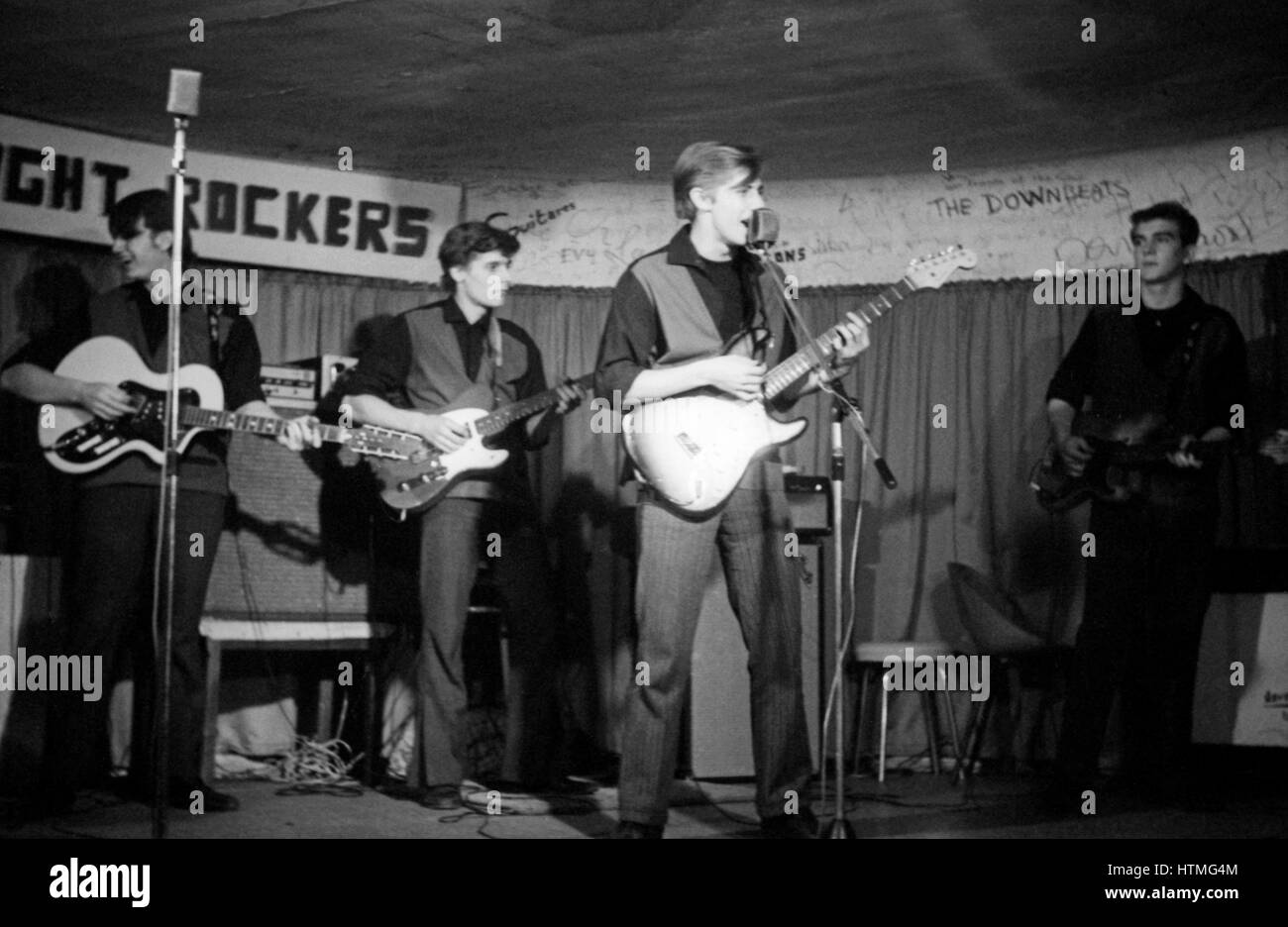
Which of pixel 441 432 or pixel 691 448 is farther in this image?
pixel 441 432

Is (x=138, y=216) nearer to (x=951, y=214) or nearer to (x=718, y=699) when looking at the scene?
(x=718, y=699)

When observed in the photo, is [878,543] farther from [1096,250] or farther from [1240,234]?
[1240,234]

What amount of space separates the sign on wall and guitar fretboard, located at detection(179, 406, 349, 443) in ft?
5.39

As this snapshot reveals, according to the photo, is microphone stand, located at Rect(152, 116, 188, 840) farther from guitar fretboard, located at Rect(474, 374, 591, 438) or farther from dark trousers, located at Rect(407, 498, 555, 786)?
guitar fretboard, located at Rect(474, 374, 591, 438)

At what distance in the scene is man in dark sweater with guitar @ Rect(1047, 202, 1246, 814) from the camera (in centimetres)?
532

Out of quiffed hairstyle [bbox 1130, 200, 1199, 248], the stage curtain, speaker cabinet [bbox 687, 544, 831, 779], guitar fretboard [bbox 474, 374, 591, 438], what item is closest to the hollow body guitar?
guitar fretboard [bbox 474, 374, 591, 438]

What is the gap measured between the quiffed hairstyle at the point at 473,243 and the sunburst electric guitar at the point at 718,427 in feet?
5.38

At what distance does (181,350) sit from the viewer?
5410 millimetres

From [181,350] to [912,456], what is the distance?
362 centimetres

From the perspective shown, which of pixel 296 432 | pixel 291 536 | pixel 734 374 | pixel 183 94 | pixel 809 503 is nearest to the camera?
pixel 183 94

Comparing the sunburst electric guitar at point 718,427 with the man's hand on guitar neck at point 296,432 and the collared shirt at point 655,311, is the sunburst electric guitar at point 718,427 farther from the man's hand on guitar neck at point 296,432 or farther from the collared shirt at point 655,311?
the man's hand on guitar neck at point 296,432

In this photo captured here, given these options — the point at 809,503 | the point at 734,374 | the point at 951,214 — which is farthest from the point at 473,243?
the point at 951,214

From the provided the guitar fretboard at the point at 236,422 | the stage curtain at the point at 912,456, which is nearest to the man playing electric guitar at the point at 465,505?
the guitar fretboard at the point at 236,422
